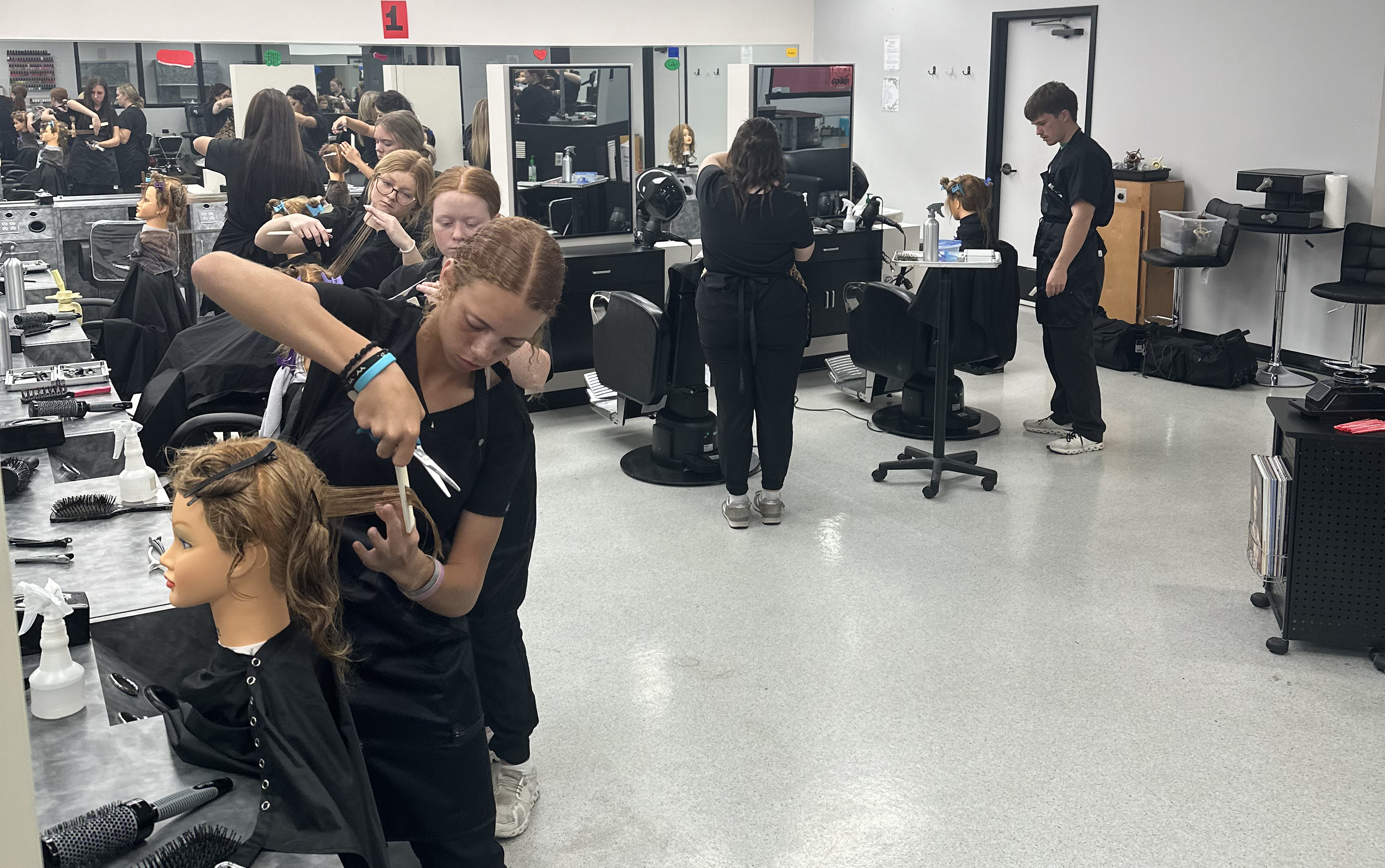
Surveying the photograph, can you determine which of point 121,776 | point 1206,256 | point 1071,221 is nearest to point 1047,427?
point 1071,221

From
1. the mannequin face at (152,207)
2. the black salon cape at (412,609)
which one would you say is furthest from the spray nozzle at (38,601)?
the mannequin face at (152,207)

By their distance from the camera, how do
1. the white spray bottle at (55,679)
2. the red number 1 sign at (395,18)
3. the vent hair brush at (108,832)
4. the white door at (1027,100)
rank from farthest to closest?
1. the white door at (1027,100)
2. the red number 1 sign at (395,18)
3. the white spray bottle at (55,679)
4. the vent hair brush at (108,832)

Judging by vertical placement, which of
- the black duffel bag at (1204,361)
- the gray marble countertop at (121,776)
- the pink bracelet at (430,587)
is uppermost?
the pink bracelet at (430,587)

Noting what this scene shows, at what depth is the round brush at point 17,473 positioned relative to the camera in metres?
2.71

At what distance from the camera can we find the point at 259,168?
459 cm

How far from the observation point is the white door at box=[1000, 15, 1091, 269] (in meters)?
8.26

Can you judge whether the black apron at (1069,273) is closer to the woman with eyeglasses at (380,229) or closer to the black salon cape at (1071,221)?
the black salon cape at (1071,221)

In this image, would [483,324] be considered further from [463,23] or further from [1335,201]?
[1335,201]

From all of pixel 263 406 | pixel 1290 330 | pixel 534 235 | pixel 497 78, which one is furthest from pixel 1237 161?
pixel 534 235

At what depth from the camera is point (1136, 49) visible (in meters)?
7.74

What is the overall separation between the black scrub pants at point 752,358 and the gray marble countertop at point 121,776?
109 inches

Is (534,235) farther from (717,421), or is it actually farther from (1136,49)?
(1136,49)

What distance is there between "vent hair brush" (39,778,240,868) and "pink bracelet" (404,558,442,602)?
1.26 feet

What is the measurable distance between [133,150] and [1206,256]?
666 cm
